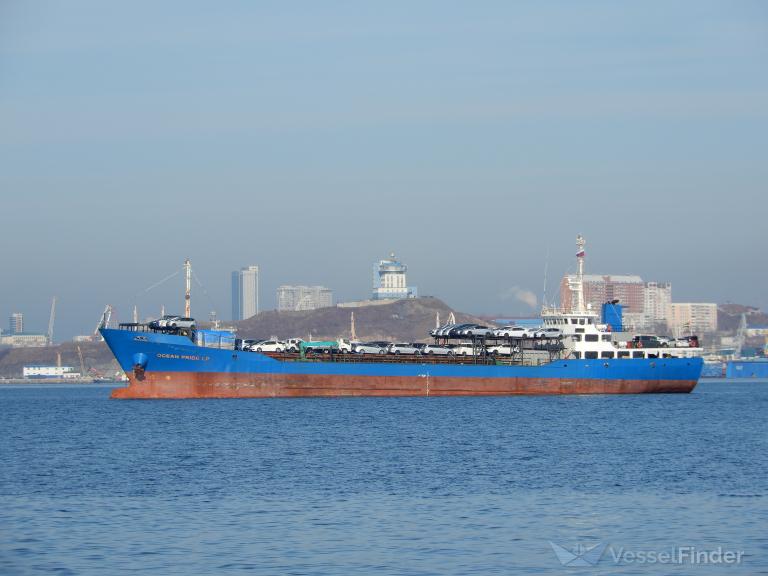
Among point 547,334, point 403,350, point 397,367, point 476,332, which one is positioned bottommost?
point 397,367

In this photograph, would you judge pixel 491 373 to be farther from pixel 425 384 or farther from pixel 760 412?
pixel 760 412

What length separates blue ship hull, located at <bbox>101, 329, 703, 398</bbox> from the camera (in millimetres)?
73125

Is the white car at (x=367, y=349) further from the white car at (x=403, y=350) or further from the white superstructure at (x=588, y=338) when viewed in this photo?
the white superstructure at (x=588, y=338)

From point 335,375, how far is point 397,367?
13.8 feet

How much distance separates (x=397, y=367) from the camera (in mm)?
77500

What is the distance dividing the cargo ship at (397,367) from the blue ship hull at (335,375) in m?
0.06

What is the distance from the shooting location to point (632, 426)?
54.9 metres

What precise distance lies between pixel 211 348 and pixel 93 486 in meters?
40.2

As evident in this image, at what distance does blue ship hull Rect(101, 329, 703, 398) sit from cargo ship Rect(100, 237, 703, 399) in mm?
64

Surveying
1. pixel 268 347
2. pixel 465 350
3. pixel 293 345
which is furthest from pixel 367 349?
pixel 465 350

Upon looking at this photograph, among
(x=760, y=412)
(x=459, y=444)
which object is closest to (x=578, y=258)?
(x=760, y=412)

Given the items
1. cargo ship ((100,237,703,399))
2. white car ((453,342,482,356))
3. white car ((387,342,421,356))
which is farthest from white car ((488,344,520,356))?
white car ((387,342,421,356))

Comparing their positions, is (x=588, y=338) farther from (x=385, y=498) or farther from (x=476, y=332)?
(x=385, y=498)

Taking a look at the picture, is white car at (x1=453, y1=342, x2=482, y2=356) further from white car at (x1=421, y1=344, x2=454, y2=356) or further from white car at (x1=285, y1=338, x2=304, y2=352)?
white car at (x1=285, y1=338, x2=304, y2=352)
